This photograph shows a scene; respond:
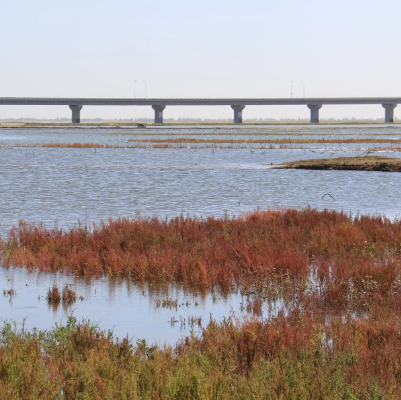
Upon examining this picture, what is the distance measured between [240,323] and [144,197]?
22.5 meters

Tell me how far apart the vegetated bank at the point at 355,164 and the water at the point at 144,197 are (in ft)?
1.64

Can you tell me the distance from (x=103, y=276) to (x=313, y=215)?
8.81 meters

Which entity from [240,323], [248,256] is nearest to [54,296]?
[240,323]

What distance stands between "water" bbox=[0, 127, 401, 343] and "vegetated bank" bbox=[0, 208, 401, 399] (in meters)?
1.01

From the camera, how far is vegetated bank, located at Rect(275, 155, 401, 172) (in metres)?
45.3

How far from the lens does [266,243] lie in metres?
16.6

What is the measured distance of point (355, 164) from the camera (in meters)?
46.7
